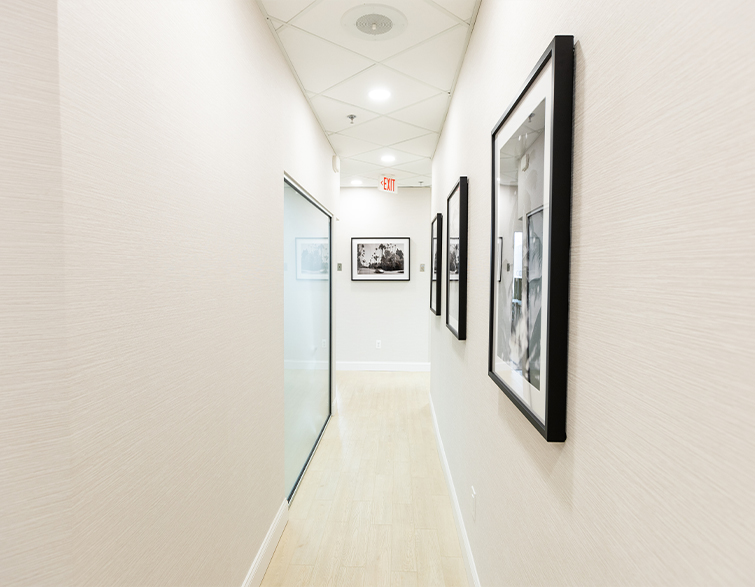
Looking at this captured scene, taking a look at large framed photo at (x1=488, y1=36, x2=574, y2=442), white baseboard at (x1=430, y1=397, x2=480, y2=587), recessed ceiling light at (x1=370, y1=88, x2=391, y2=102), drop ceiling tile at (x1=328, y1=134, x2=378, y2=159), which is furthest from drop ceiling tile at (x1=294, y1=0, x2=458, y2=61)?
white baseboard at (x1=430, y1=397, x2=480, y2=587)

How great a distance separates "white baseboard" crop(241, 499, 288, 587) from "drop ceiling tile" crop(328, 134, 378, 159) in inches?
112

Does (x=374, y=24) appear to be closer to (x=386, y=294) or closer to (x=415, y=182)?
(x=415, y=182)

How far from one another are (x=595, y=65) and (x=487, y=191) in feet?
2.89

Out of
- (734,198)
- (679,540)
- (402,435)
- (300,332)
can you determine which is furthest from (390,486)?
(734,198)

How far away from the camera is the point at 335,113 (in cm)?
310

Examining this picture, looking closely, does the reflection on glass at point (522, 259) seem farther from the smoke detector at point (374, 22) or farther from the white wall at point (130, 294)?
the smoke detector at point (374, 22)

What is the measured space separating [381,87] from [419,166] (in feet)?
6.64

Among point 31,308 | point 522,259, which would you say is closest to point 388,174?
point 522,259

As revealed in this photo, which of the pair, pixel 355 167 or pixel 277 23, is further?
pixel 355 167

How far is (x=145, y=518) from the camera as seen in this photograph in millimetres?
1021

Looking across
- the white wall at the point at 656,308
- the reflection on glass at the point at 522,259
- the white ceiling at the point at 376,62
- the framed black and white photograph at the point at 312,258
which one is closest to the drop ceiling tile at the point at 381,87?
the white ceiling at the point at 376,62

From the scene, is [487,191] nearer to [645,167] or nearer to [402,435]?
[645,167]

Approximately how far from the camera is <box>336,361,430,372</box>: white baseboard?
5.97 meters

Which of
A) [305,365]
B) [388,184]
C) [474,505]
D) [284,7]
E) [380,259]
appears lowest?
[474,505]
